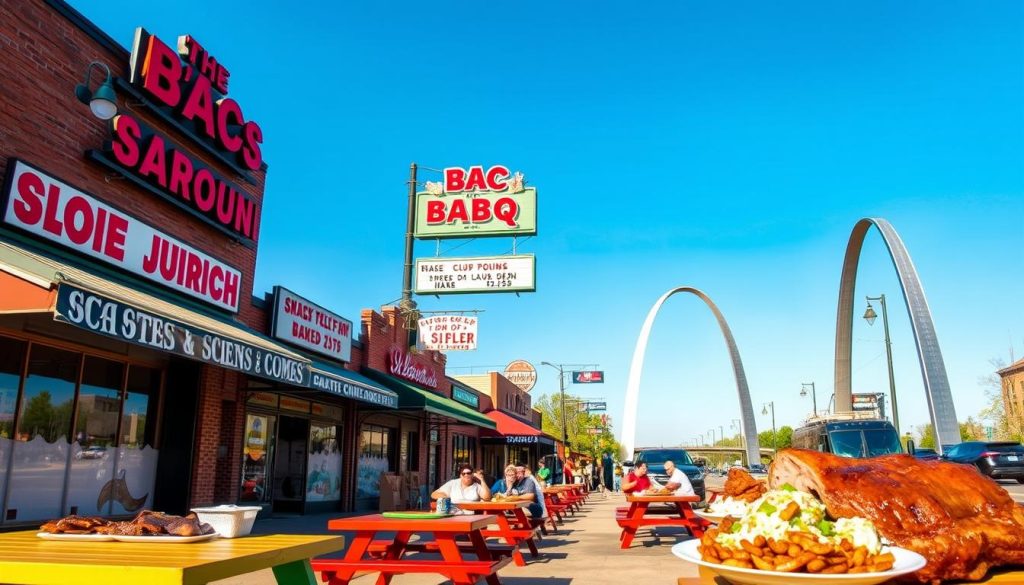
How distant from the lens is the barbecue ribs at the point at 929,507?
3373 millimetres

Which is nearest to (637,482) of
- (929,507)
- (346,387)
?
(346,387)

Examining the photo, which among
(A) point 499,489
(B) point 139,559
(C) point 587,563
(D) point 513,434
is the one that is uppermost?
(D) point 513,434

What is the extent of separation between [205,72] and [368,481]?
1188cm

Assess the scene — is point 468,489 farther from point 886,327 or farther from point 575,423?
point 575,423

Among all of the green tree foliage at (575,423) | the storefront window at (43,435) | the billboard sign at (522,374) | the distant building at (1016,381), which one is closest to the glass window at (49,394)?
the storefront window at (43,435)

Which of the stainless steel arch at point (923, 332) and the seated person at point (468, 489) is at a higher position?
the stainless steel arch at point (923, 332)

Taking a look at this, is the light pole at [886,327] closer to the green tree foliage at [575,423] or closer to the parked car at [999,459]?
the parked car at [999,459]

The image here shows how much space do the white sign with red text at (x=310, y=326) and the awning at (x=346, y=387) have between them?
118 cm

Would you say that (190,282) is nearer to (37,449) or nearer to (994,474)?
(37,449)

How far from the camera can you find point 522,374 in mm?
42031

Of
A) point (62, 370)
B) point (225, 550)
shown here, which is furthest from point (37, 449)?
point (225, 550)

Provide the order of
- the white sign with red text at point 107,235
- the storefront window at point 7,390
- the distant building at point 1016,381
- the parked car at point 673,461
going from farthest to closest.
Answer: the distant building at point 1016,381
the parked car at point 673,461
the storefront window at point 7,390
the white sign with red text at point 107,235

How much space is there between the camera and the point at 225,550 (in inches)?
131

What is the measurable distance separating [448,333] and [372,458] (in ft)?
13.9
